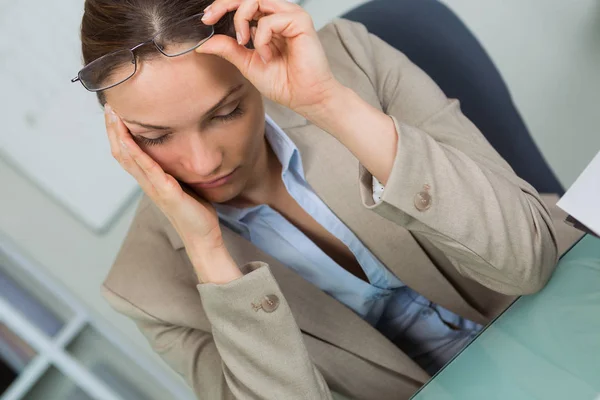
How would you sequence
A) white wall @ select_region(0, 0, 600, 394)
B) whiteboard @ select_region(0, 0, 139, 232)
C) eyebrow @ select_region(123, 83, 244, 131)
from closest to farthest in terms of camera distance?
eyebrow @ select_region(123, 83, 244, 131) → whiteboard @ select_region(0, 0, 139, 232) → white wall @ select_region(0, 0, 600, 394)

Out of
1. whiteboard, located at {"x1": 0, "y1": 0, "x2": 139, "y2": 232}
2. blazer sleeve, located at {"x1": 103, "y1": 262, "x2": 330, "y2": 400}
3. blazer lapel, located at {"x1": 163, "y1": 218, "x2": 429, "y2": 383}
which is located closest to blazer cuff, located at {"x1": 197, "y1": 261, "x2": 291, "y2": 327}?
blazer sleeve, located at {"x1": 103, "y1": 262, "x2": 330, "y2": 400}

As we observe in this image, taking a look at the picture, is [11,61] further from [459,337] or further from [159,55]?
[459,337]

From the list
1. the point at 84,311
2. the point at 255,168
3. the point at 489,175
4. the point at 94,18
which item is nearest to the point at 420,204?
the point at 489,175

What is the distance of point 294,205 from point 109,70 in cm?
46

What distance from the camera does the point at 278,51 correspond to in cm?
84

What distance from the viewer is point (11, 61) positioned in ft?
5.52

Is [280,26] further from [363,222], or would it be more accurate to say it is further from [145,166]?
[363,222]

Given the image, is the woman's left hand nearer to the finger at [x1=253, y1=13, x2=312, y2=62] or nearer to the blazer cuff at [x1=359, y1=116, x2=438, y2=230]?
the finger at [x1=253, y1=13, x2=312, y2=62]

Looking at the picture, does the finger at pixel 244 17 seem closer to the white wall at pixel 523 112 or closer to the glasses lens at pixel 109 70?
the glasses lens at pixel 109 70

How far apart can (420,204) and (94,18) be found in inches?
21.7

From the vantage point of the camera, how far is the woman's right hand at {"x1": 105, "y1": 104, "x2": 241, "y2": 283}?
0.90 m

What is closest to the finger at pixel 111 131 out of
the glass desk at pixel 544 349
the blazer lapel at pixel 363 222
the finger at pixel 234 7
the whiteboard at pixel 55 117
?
the finger at pixel 234 7

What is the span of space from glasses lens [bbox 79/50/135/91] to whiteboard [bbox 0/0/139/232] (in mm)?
853

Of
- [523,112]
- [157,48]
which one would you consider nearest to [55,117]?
[157,48]
